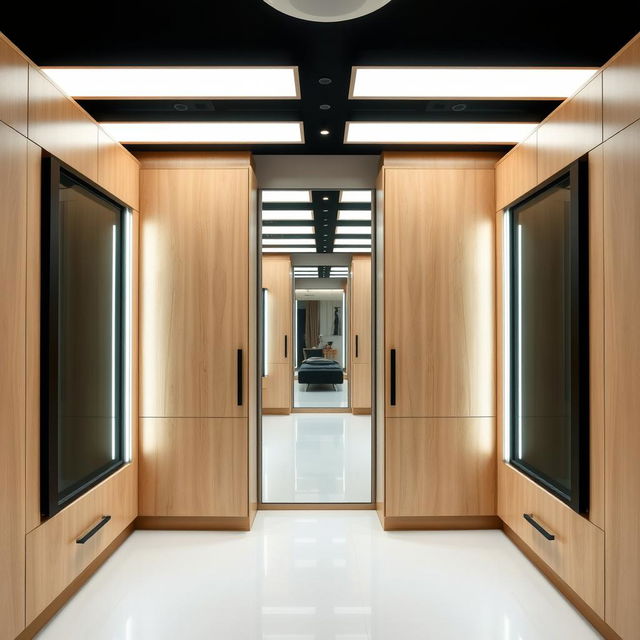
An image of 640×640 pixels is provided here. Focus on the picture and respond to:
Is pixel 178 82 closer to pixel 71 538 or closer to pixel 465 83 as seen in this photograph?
pixel 465 83

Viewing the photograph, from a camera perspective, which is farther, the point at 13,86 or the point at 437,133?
the point at 437,133

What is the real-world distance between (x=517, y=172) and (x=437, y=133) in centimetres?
64

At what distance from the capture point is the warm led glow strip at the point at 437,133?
12.3ft

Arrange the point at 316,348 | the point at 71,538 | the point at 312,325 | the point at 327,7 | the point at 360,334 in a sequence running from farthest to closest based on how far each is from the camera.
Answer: the point at 316,348
the point at 312,325
the point at 360,334
the point at 71,538
the point at 327,7

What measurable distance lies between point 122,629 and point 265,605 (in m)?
0.73

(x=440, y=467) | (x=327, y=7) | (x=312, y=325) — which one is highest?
(x=327, y=7)

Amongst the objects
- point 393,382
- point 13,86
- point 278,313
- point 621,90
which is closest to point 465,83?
point 621,90

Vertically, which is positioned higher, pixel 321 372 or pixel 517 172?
pixel 517 172

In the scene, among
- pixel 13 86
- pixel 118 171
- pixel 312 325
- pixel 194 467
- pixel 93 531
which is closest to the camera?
pixel 13 86

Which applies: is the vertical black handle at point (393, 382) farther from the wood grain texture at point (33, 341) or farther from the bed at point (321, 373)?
the bed at point (321, 373)

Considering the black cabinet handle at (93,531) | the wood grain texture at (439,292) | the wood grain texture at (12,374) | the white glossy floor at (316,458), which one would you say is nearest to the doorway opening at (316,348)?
the white glossy floor at (316,458)

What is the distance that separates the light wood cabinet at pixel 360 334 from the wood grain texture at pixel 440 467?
3.39 meters

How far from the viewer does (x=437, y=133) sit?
3863 mm

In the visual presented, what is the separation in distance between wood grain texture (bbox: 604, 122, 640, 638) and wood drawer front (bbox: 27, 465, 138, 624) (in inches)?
105
